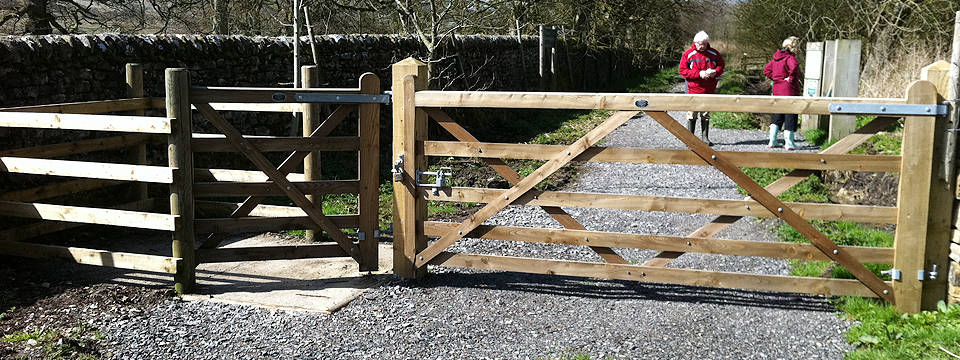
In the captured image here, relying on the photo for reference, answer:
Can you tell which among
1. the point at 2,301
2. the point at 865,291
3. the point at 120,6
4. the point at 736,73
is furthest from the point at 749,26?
the point at 2,301

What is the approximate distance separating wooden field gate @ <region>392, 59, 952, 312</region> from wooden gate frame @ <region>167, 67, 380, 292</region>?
8.9 inches

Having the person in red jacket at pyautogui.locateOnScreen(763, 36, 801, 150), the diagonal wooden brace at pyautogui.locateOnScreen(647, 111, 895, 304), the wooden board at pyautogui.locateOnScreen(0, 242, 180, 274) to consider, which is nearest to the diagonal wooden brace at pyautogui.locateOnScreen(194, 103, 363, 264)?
the wooden board at pyautogui.locateOnScreen(0, 242, 180, 274)

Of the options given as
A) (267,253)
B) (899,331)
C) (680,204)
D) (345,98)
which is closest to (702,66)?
(680,204)

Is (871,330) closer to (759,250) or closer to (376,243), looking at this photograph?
(759,250)

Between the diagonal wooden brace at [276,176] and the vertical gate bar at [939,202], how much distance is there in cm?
378

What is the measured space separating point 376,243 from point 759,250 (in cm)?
265

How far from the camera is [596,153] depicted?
5383 millimetres

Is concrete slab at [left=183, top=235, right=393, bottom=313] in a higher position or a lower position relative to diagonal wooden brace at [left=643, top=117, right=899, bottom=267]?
lower

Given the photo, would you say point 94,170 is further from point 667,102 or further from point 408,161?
point 667,102

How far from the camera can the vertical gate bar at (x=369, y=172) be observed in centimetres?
580

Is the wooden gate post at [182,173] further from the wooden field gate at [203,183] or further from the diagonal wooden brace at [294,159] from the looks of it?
the diagonal wooden brace at [294,159]

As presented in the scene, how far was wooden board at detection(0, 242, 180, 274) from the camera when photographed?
5.72 metres

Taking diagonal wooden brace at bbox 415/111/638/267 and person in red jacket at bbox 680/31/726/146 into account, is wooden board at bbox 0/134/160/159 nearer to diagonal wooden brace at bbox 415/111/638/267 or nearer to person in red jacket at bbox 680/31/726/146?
diagonal wooden brace at bbox 415/111/638/267

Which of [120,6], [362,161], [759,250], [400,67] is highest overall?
[120,6]
